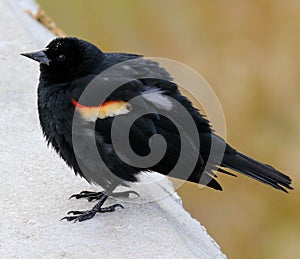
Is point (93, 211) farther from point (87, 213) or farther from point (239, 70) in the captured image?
point (239, 70)

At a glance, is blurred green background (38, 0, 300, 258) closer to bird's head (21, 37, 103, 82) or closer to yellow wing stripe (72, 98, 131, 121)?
bird's head (21, 37, 103, 82)

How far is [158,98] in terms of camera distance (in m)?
3.34

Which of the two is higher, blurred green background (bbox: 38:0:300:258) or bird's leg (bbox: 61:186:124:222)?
bird's leg (bbox: 61:186:124:222)

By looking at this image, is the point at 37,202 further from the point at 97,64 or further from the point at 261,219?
the point at 261,219

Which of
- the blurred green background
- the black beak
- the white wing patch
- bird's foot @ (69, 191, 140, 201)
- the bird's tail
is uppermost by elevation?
the white wing patch

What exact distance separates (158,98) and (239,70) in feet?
16.3

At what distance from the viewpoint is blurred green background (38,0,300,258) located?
707 centimetres

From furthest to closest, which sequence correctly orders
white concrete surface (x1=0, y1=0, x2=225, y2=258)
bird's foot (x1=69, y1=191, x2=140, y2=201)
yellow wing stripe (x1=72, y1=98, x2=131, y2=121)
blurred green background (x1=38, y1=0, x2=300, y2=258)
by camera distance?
blurred green background (x1=38, y1=0, x2=300, y2=258), bird's foot (x1=69, y1=191, x2=140, y2=201), yellow wing stripe (x1=72, y1=98, x2=131, y2=121), white concrete surface (x1=0, y1=0, x2=225, y2=258)

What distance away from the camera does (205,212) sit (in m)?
7.32

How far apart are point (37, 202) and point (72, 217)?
213 millimetres

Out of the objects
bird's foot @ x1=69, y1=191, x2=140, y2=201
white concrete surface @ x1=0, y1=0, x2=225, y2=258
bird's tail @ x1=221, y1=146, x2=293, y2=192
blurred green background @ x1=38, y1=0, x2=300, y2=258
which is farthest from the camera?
blurred green background @ x1=38, y1=0, x2=300, y2=258

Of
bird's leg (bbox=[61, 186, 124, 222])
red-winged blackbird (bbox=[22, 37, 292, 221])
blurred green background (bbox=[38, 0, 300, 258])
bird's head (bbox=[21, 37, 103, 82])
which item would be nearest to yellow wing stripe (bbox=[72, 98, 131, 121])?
red-winged blackbird (bbox=[22, 37, 292, 221])

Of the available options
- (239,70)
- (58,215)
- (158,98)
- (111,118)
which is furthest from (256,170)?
(239,70)

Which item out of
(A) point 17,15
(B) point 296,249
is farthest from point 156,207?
(B) point 296,249
